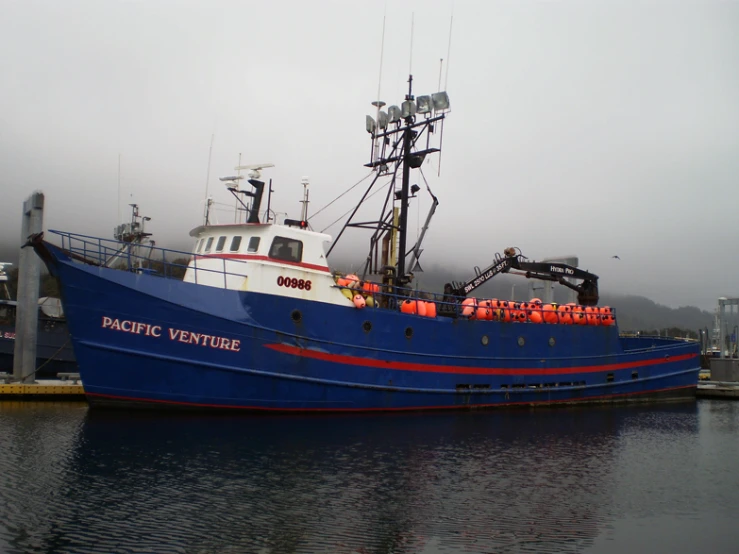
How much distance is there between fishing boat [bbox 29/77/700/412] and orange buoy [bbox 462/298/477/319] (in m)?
0.05

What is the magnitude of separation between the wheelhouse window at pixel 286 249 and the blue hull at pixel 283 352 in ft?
3.31

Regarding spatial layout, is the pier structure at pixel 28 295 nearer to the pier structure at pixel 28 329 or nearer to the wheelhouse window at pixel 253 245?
the pier structure at pixel 28 329

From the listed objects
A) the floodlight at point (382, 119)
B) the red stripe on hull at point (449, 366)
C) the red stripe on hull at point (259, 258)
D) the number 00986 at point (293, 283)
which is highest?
the floodlight at point (382, 119)

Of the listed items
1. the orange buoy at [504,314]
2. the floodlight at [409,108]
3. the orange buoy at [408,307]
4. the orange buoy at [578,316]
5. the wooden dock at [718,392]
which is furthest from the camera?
the wooden dock at [718,392]

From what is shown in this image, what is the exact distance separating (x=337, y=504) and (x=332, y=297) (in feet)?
22.7

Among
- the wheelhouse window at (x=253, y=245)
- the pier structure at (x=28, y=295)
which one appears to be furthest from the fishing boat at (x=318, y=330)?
the pier structure at (x=28, y=295)

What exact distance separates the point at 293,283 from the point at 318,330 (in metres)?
1.23

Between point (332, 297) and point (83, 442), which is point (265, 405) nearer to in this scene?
point (332, 297)

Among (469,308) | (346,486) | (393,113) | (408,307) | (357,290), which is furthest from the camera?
(393,113)

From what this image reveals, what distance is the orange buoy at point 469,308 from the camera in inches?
663

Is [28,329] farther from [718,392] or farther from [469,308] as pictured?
[718,392]

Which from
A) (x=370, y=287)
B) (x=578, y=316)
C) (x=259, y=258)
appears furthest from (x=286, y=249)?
(x=578, y=316)

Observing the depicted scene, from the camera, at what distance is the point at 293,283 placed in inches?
552

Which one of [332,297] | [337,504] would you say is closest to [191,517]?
[337,504]
